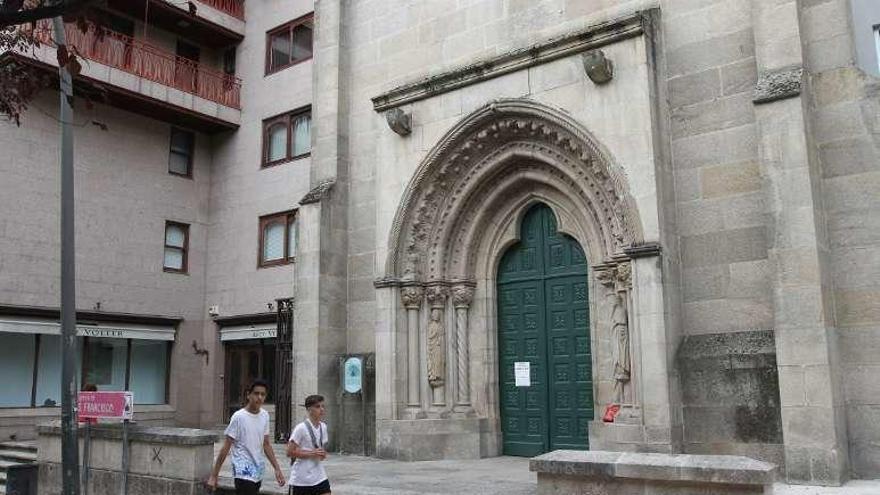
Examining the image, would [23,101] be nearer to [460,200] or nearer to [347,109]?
[460,200]

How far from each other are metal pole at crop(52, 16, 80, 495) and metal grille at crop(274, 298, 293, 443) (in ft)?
26.7

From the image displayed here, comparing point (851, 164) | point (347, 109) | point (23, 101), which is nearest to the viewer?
point (23, 101)

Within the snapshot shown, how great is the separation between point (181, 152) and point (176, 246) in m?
2.83

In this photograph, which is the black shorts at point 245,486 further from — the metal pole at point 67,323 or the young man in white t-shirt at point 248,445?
the metal pole at point 67,323

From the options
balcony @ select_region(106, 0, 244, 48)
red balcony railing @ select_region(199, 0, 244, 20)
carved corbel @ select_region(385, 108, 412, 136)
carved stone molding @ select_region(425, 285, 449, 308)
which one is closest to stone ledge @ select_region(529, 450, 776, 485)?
carved stone molding @ select_region(425, 285, 449, 308)

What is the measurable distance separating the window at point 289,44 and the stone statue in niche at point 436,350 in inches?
449

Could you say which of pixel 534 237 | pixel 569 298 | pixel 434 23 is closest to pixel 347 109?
pixel 434 23

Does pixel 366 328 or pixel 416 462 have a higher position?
pixel 366 328

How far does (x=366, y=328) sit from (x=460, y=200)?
3.14 metres

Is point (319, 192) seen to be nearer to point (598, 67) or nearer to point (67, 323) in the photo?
point (598, 67)

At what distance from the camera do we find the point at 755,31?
11000mm

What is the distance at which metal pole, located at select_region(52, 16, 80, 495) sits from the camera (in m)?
9.41

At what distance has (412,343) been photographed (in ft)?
46.5

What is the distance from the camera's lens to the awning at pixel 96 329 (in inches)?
747
